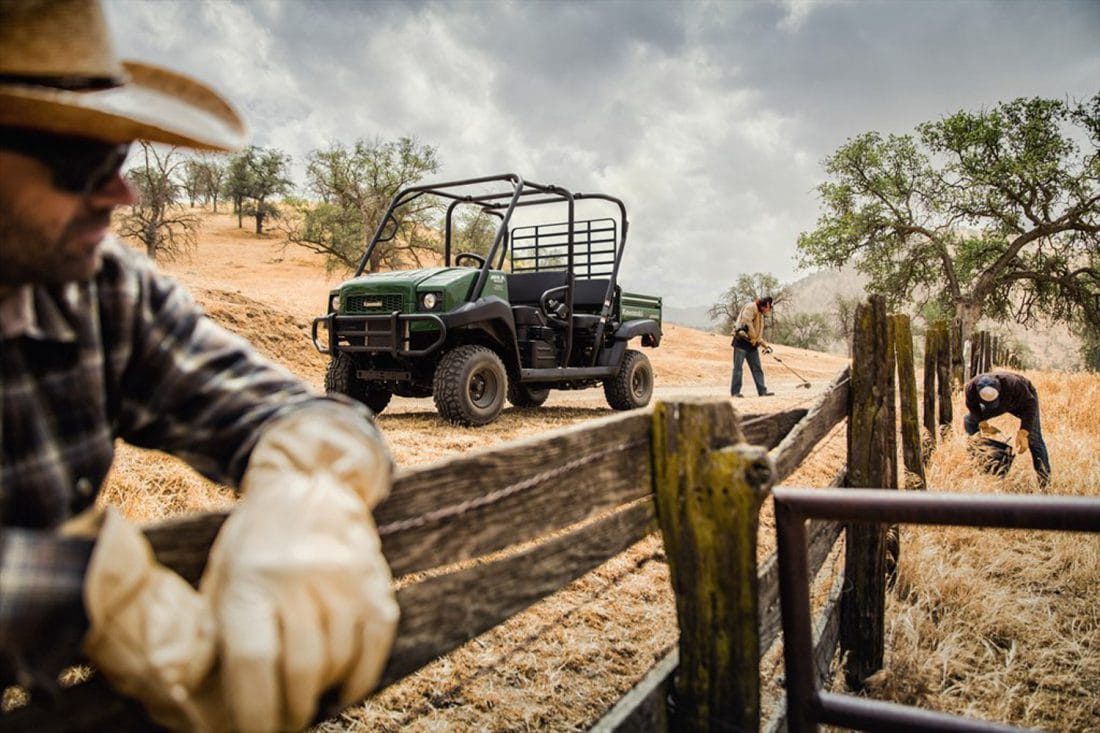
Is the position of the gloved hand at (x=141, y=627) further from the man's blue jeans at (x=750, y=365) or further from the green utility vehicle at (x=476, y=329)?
the man's blue jeans at (x=750, y=365)

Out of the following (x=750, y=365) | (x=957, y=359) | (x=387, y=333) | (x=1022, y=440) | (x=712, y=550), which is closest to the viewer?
(x=712, y=550)

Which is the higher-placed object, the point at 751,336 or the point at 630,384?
the point at 751,336

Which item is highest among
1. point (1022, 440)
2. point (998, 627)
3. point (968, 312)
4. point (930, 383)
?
point (968, 312)

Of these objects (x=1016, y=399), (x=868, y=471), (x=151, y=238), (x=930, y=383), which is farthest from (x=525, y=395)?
(x=151, y=238)

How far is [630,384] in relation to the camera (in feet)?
31.2

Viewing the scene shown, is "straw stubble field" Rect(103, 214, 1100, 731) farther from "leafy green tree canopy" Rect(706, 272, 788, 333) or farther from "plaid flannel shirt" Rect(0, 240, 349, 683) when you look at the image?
"leafy green tree canopy" Rect(706, 272, 788, 333)

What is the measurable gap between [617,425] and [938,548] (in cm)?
352

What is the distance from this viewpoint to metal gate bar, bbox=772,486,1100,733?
1498 millimetres

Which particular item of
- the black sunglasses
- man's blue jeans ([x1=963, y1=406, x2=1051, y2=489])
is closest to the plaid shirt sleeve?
the black sunglasses

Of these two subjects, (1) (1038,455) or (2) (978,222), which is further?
(2) (978,222)

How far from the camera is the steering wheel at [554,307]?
816 centimetres

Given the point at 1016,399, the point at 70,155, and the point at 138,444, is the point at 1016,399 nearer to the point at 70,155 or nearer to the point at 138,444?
the point at 138,444

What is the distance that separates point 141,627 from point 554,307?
25.8ft

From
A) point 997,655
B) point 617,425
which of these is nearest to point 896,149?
point 997,655
